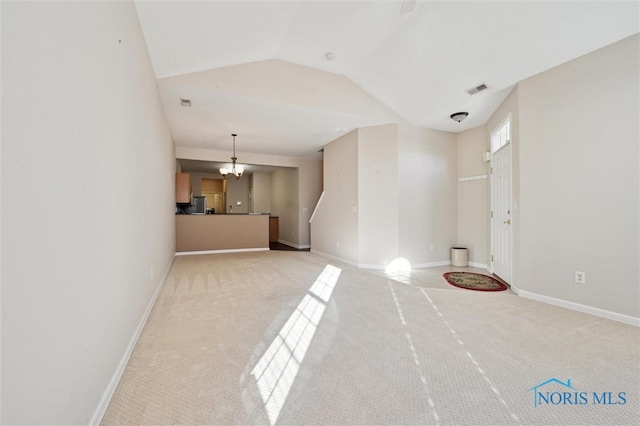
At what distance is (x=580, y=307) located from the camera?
10.2 ft

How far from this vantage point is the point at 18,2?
858 mm

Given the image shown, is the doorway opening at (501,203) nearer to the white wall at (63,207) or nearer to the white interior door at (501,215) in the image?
the white interior door at (501,215)

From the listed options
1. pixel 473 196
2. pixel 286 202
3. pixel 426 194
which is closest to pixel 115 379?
pixel 426 194

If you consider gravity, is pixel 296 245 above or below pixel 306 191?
below

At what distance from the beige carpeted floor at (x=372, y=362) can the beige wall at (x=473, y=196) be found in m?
2.00

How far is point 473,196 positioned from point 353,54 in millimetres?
3539

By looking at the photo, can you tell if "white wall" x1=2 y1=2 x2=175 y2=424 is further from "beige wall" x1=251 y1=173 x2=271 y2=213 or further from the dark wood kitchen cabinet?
"beige wall" x1=251 y1=173 x2=271 y2=213

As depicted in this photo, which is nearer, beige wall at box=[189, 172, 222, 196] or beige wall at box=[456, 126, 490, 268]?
beige wall at box=[456, 126, 490, 268]

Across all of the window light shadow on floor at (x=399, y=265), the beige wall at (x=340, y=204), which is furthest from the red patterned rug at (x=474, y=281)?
the beige wall at (x=340, y=204)

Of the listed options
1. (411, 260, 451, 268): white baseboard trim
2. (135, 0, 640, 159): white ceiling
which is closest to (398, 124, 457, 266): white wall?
(411, 260, 451, 268): white baseboard trim

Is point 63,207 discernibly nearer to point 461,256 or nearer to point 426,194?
point 426,194

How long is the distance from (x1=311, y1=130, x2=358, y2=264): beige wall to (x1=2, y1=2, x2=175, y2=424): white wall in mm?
4162

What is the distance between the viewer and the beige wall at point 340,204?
5.68 meters

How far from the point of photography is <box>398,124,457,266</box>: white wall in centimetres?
538
